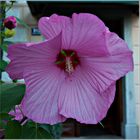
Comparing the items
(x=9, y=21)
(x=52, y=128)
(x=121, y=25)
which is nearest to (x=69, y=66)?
(x=52, y=128)

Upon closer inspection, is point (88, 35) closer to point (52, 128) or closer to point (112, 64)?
point (112, 64)

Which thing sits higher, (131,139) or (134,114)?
(134,114)

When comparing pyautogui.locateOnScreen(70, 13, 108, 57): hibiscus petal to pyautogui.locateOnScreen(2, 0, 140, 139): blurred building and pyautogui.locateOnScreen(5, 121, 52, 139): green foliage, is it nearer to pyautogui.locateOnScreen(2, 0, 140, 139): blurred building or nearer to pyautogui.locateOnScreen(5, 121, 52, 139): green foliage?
pyautogui.locateOnScreen(5, 121, 52, 139): green foliage

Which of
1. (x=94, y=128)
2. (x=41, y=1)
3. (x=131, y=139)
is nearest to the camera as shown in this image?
(x=41, y=1)

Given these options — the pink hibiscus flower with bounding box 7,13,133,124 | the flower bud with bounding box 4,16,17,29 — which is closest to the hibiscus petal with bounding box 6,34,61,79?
the pink hibiscus flower with bounding box 7,13,133,124

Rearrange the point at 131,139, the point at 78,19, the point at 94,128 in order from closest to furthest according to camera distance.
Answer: the point at 78,19, the point at 131,139, the point at 94,128

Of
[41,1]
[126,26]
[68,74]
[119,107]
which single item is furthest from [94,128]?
[68,74]

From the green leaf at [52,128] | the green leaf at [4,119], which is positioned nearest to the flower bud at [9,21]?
the green leaf at [52,128]

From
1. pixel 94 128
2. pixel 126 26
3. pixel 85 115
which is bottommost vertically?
pixel 94 128

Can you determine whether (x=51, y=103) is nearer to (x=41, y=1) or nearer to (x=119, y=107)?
(x=41, y=1)
